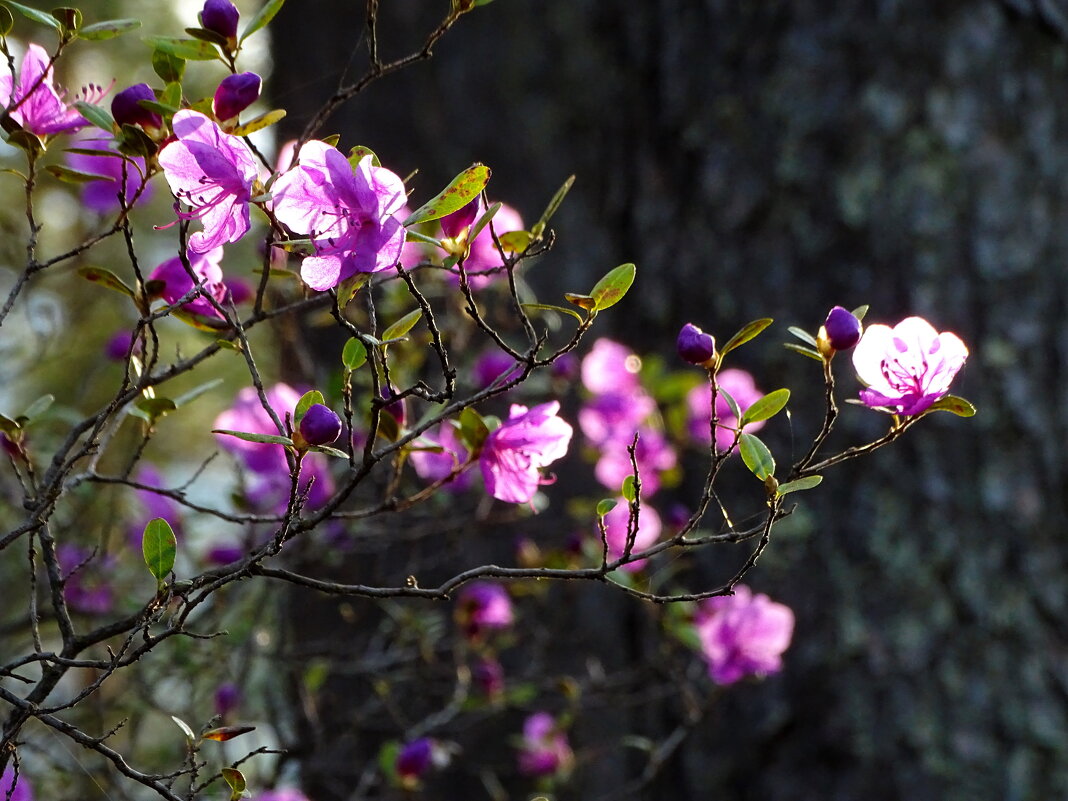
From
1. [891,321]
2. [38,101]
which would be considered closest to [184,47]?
[38,101]

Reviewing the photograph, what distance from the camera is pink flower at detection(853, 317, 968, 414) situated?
796mm

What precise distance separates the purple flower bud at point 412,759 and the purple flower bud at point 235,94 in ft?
2.75

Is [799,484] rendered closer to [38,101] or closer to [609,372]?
[38,101]

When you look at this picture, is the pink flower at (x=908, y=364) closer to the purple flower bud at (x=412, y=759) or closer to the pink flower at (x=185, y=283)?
the pink flower at (x=185, y=283)

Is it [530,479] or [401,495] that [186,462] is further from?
[530,479]

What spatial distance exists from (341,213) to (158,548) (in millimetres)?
271

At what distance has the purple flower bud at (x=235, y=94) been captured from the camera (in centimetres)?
72

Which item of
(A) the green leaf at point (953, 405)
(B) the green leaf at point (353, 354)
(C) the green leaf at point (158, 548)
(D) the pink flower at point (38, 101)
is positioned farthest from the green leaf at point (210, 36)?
(A) the green leaf at point (953, 405)

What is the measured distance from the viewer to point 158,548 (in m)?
0.75

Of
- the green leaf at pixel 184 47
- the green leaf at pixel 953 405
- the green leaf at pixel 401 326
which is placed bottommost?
the green leaf at pixel 953 405

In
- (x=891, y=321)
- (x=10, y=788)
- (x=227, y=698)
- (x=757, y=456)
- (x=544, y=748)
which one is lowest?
(x=544, y=748)

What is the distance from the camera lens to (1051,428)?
1747mm

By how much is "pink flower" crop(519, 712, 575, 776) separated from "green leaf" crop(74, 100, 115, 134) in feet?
3.81

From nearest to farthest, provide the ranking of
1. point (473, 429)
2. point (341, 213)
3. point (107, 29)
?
point (341, 213)
point (107, 29)
point (473, 429)
